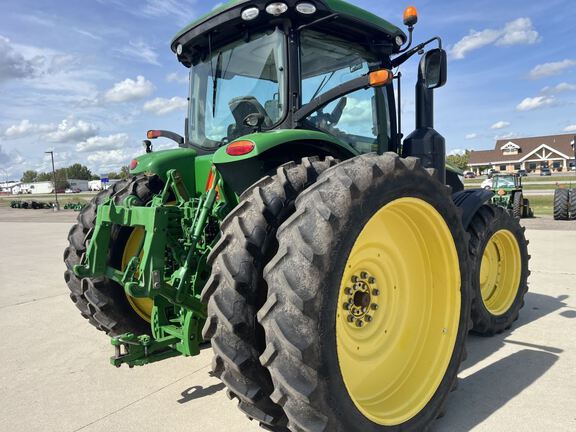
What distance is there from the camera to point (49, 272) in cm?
789

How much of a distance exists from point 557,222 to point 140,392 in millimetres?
14552

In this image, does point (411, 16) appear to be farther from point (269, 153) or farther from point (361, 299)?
point (361, 299)

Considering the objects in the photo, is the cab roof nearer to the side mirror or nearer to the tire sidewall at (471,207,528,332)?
the side mirror

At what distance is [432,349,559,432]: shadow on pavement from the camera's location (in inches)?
103

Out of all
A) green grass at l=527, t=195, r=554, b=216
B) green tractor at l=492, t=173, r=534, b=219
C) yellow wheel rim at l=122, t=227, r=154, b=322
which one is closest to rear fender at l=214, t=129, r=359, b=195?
yellow wheel rim at l=122, t=227, r=154, b=322

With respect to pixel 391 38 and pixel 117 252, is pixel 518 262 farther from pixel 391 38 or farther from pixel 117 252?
pixel 117 252

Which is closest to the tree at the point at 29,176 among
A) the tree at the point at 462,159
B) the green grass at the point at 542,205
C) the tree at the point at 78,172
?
the tree at the point at 78,172

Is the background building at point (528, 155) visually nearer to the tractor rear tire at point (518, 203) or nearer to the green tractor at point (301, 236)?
the tractor rear tire at point (518, 203)

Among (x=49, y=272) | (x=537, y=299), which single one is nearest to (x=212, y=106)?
(x=537, y=299)

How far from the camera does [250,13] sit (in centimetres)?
281

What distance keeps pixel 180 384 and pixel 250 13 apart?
2.64 meters

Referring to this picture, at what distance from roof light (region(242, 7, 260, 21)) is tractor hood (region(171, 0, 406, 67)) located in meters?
0.02

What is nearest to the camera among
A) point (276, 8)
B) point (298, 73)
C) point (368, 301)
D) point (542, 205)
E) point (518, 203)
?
point (368, 301)

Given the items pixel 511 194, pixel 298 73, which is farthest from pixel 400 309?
pixel 511 194
